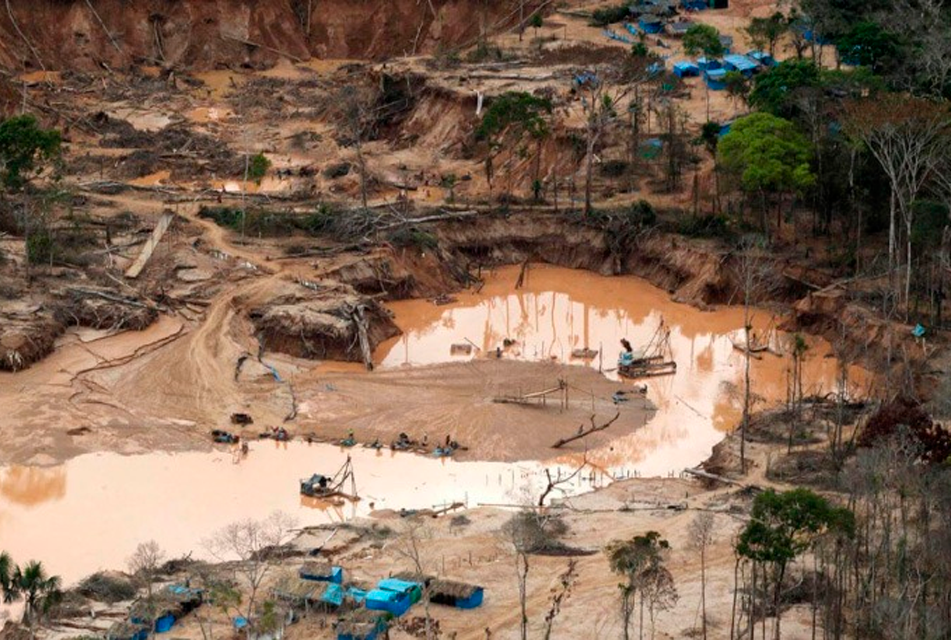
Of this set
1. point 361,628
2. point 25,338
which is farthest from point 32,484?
point 361,628

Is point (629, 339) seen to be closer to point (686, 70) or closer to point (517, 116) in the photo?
point (517, 116)

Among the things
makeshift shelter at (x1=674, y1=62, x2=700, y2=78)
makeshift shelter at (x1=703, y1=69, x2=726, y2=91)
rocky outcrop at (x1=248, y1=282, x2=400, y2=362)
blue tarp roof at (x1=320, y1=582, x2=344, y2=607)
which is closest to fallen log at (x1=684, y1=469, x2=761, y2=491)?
blue tarp roof at (x1=320, y1=582, x2=344, y2=607)

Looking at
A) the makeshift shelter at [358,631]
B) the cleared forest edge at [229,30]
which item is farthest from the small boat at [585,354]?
the cleared forest edge at [229,30]

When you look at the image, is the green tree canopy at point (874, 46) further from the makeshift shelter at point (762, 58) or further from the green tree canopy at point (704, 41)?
the green tree canopy at point (704, 41)

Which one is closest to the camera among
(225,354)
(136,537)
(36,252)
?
(136,537)

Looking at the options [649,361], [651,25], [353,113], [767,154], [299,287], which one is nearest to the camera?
[649,361]

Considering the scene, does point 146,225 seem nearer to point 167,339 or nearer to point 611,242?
point 167,339

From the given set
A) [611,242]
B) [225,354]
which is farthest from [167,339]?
[611,242]
